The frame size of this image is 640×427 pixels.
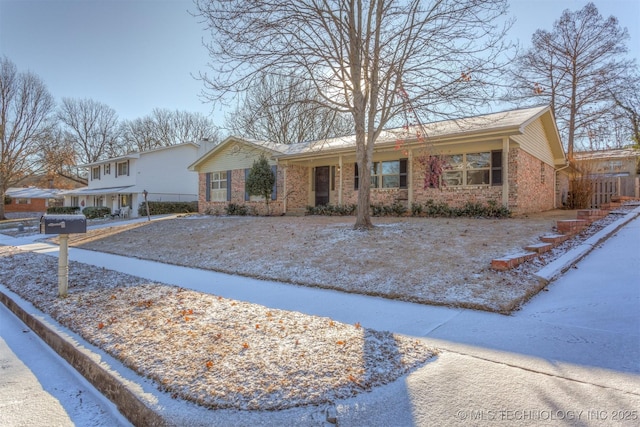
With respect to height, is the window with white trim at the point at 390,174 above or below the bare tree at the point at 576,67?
below

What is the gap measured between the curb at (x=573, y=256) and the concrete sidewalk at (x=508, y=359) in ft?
0.19

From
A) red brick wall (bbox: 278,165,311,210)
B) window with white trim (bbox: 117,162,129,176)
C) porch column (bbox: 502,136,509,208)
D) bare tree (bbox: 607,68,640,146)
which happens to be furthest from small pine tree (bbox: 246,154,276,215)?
bare tree (bbox: 607,68,640,146)

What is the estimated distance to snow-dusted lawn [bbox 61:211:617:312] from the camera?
4.95 metres

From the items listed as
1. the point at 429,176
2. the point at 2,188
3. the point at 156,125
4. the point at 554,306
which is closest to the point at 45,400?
the point at 554,306

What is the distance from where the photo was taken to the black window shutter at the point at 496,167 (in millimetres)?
11742

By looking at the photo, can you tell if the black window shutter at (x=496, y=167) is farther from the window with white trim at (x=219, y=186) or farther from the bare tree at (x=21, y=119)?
the bare tree at (x=21, y=119)

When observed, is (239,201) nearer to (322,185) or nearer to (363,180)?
(322,185)

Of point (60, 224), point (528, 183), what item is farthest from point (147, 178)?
point (528, 183)

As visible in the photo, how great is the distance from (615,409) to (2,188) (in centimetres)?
3808

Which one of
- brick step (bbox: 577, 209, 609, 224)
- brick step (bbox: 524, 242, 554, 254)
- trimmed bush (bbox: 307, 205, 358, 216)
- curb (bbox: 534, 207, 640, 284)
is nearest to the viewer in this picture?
curb (bbox: 534, 207, 640, 284)

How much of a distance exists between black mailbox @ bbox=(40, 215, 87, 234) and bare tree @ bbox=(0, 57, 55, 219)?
29.9 m

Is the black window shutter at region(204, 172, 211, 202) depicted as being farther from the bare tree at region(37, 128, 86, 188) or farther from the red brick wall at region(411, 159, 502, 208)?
the bare tree at region(37, 128, 86, 188)

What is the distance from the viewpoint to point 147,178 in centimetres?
2581

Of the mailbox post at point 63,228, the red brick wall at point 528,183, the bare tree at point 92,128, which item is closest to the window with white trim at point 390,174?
the red brick wall at point 528,183
